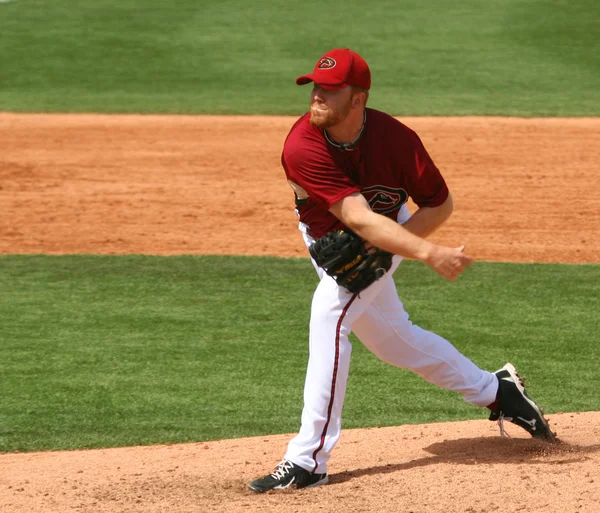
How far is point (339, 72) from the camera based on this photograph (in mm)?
4012

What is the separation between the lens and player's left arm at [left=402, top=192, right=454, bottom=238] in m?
4.26

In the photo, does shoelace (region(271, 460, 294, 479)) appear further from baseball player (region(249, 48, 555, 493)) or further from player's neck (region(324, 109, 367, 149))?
player's neck (region(324, 109, 367, 149))

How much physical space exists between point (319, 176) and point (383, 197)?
334 millimetres

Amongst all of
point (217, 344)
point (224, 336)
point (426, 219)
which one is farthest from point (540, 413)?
point (224, 336)

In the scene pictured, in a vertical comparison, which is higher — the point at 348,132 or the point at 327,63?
the point at 327,63

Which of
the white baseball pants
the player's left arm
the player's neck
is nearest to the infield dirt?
the white baseball pants

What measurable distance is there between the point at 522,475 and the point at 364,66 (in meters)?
1.69

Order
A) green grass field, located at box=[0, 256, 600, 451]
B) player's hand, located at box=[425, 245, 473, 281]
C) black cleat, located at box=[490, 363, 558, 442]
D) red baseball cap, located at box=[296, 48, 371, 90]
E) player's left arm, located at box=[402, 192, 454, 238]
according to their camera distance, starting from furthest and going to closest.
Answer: green grass field, located at box=[0, 256, 600, 451] → black cleat, located at box=[490, 363, 558, 442] → player's left arm, located at box=[402, 192, 454, 238] → red baseball cap, located at box=[296, 48, 371, 90] → player's hand, located at box=[425, 245, 473, 281]

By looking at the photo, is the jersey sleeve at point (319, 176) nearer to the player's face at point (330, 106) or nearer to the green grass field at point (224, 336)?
the player's face at point (330, 106)

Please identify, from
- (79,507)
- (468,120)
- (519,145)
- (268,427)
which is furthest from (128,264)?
(468,120)

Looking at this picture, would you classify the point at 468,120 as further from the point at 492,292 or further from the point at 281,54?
the point at 492,292

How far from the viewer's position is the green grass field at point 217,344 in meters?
5.57

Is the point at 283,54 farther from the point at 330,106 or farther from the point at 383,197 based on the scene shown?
the point at 330,106

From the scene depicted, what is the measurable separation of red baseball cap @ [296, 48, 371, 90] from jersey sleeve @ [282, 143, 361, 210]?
266 mm
